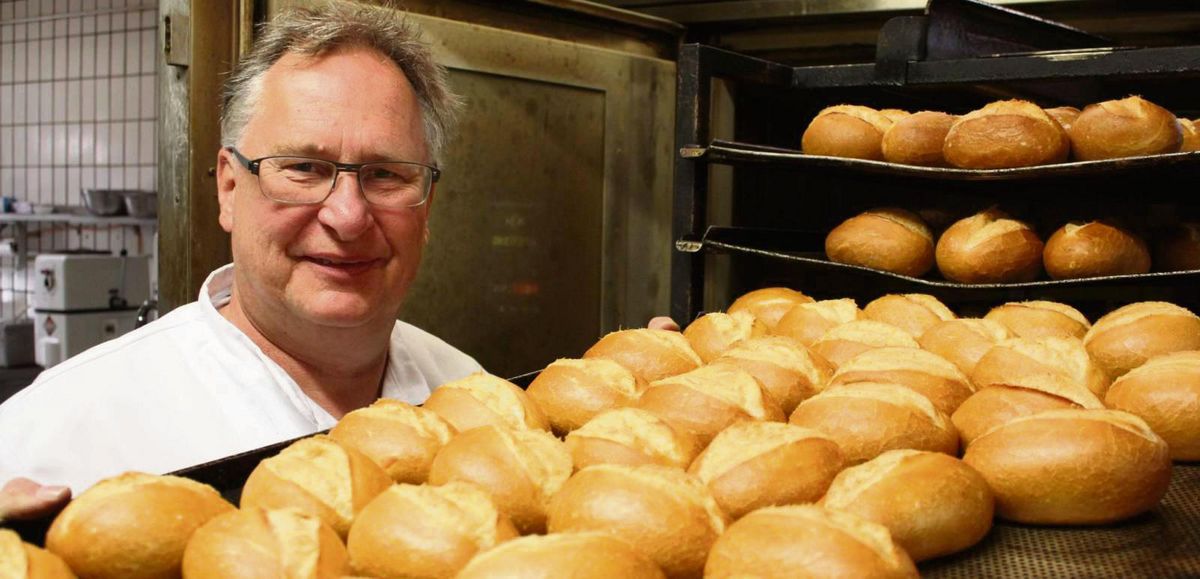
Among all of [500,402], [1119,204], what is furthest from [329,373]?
[1119,204]

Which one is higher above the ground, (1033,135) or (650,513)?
(1033,135)

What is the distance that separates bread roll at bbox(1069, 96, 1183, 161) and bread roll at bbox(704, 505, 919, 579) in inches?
48.9

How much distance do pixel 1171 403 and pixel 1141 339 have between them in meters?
0.21

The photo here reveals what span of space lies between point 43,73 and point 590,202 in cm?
718

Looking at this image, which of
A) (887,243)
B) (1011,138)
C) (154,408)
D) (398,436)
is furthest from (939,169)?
(154,408)

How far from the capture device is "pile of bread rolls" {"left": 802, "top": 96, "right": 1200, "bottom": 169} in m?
1.62

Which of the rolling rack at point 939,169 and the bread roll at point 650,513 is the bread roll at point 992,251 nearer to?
the rolling rack at point 939,169

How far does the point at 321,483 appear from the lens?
73 cm

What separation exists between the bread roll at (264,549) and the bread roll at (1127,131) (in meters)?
1.46

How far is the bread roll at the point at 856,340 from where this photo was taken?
115 cm

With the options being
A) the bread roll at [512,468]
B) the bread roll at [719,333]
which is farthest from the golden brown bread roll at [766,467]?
the bread roll at [719,333]

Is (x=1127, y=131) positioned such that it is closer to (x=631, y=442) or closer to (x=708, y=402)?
(x=708, y=402)

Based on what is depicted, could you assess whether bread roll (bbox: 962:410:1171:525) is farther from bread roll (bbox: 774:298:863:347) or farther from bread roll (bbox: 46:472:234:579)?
bread roll (bbox: 46:472:234:579)

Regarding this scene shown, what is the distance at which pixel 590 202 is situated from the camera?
9.05ft
